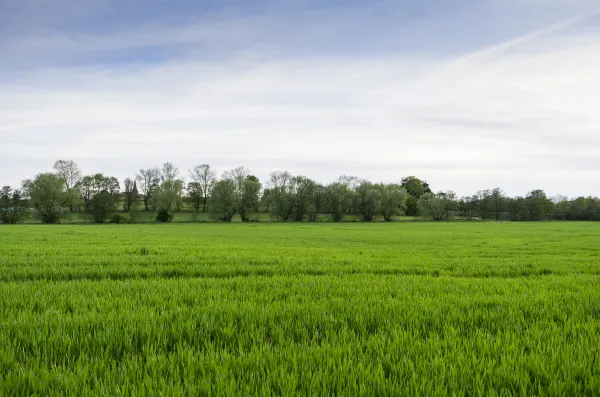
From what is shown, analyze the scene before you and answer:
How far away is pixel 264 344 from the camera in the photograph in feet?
13.5

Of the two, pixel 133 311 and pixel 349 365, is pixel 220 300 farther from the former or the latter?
pixel 349 365

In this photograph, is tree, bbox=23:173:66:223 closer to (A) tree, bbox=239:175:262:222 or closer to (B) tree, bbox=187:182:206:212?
(B) tree, bbox=187:182:206:212

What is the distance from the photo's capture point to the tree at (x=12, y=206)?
85.9 m

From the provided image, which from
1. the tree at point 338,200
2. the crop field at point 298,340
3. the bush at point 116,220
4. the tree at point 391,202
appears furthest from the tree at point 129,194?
the crop field at point 298,340

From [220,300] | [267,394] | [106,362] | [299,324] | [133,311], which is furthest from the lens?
[220,300]

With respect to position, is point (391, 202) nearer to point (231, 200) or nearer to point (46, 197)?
point (231, 200)

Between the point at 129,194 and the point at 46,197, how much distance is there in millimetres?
26687

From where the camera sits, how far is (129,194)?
112000 mm

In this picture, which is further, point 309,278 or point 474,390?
point 309,278

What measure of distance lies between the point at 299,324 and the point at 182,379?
1838 millimetres

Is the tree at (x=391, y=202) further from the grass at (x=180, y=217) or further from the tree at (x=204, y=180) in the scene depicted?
the tree at (x=204, y=180)

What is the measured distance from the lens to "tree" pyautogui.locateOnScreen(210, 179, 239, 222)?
9706 centimetres

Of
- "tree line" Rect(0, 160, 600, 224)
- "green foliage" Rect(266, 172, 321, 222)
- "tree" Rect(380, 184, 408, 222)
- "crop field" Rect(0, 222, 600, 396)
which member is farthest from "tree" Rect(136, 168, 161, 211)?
"crop field" Rect(0, 222, 600, 396)

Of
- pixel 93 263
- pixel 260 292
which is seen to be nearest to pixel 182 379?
pixel 260 292
